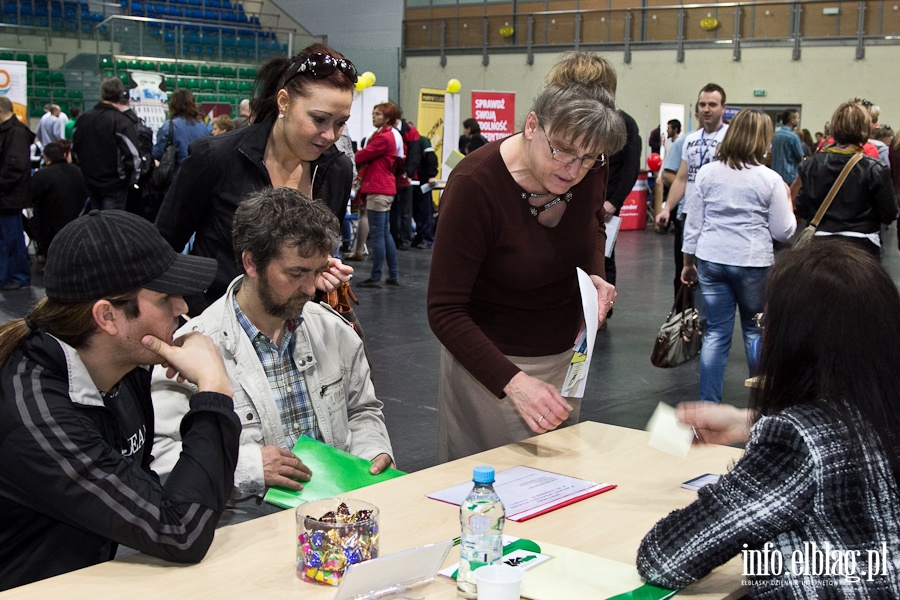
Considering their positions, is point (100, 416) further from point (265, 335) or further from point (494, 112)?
point (494, 112)

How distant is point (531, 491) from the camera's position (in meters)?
2.07

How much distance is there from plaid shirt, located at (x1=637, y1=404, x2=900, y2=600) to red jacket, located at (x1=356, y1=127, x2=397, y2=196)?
7.88 meters

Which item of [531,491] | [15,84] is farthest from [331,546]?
[15,84]

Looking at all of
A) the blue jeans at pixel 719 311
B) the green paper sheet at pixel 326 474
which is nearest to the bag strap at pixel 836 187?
the blue jeans at pixel 719 311

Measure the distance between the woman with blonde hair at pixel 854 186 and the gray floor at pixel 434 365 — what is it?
110cm

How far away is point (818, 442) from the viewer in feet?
4.74

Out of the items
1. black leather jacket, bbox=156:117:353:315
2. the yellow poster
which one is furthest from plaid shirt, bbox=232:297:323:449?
the yellow poster

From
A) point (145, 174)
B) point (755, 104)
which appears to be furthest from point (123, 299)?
point (755, 104)

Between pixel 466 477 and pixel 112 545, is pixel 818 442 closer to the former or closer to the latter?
pixel 466 477

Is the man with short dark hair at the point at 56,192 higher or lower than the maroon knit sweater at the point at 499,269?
lower

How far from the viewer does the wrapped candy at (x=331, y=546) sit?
5.27 ft

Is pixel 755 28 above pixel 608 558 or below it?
above

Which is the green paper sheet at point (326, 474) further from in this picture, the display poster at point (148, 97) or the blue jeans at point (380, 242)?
the display poster at point (148, 97)

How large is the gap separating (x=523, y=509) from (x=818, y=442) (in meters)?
0.69
